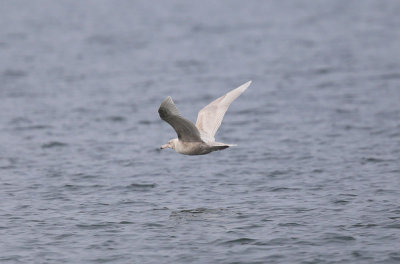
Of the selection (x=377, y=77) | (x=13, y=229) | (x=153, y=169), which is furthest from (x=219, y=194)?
(x=377, y=77)

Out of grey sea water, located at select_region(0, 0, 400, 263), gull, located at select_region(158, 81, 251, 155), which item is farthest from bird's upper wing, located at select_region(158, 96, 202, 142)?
grey sea water, located at select_region(0, 0, 400, 263)

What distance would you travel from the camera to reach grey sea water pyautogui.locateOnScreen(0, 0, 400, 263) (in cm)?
1452

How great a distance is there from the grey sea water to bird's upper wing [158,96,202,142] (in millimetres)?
1442

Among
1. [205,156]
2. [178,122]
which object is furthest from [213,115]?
[205,156]

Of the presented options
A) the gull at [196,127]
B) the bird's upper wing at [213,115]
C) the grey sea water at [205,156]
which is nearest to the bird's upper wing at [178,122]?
the gull at [196,127]

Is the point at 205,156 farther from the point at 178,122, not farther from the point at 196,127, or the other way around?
the point at 178,122

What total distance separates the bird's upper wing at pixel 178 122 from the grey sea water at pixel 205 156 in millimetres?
1442

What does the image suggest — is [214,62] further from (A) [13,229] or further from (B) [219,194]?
(A) [13,229]

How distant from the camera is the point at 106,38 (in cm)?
4325

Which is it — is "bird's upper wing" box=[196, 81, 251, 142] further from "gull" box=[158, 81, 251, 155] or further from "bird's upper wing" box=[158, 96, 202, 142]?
"bird's upper wing" box=[158, 96, 202, 142]

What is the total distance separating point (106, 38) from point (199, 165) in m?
23.9

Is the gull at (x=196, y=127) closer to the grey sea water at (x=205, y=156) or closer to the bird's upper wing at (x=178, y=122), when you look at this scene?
the bird's upper wing at (x=178, y=122)

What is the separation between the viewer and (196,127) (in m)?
15.5

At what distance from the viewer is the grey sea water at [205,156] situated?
14523 mm
